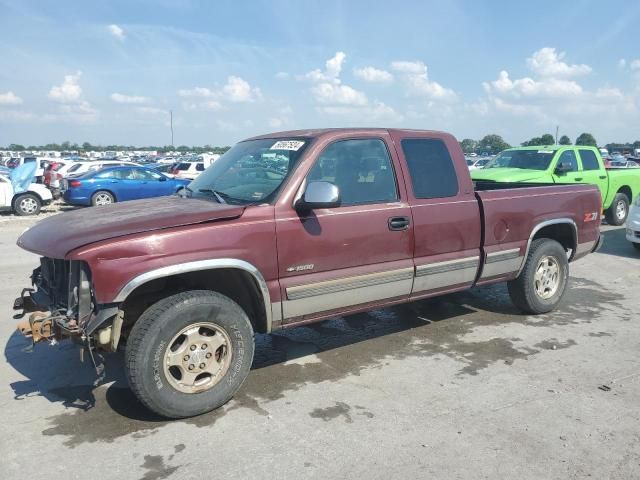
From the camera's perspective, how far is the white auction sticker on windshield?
4289 mm

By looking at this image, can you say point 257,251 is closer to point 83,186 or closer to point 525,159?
point 525,159

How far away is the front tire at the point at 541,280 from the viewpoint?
5725mm

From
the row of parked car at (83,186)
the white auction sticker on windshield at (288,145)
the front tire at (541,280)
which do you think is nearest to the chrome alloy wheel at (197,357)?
the white auction sticker on windshield at (288,145)

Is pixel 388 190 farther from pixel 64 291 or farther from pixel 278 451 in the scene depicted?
pixel 64 291

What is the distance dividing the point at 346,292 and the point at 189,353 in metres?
1.30

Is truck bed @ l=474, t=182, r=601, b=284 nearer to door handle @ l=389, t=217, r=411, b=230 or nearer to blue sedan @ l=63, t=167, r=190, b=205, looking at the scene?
door handle @ l=389, t=217, r=411, b=230

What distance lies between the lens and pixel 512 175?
10961mm

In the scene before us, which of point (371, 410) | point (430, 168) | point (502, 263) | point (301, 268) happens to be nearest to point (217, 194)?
→ point (301, 268)

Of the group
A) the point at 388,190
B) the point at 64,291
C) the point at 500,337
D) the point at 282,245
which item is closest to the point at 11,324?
the point at 64,291

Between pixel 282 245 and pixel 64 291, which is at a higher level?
pixel 282 245

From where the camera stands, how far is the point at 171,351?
358cm

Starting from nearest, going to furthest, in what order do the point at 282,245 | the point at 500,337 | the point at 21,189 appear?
the point at 282,245, the point at 500,337, the point at 21,189

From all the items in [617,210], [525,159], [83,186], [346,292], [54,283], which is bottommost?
[617,210]

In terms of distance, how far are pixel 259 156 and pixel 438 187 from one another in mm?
1639
